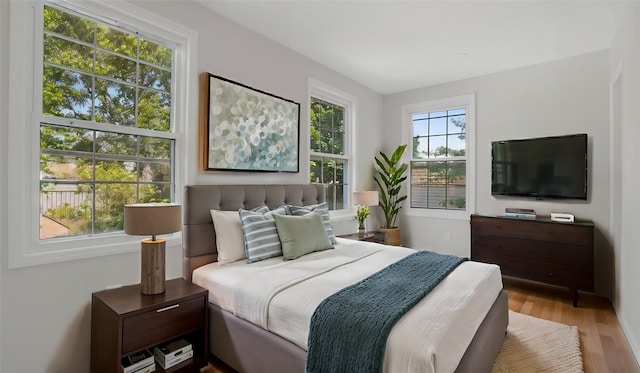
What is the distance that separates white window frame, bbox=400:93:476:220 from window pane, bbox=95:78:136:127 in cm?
374

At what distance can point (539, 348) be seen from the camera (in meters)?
2.32

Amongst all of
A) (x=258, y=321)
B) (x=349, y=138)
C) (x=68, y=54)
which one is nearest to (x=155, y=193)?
(x=68, y=54)

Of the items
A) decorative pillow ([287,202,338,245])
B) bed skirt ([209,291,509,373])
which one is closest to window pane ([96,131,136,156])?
bed skirt ([209,291,509,373])

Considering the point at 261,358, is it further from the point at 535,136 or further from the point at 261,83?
the point at 535,136

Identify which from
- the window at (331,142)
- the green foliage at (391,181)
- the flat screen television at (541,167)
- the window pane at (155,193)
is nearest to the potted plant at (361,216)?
the window at (331,142)

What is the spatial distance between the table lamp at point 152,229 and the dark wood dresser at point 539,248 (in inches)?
134

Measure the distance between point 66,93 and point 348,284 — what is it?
6.89ft

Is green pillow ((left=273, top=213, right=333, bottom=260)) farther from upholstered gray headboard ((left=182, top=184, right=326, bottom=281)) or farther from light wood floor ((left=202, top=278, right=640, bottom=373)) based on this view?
light wood floor ((left=202, top=278, right=640, bottom=373))

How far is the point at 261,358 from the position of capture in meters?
1.75

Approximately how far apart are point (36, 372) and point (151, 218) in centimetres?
111

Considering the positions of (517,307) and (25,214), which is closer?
(25,214)

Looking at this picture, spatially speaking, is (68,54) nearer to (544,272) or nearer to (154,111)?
(154,111)

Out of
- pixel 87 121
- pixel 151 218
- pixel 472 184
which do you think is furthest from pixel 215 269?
pixel 472 184

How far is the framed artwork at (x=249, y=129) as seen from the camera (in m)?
2.65
